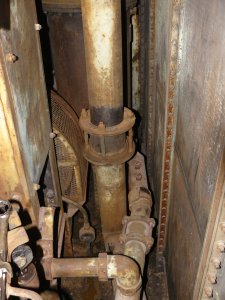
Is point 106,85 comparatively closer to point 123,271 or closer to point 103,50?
point 103,50

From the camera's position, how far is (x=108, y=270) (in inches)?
93.9

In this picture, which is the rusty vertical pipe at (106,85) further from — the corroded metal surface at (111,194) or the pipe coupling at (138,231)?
the pipe coupling at (138,231)

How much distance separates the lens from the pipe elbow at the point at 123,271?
2.40m

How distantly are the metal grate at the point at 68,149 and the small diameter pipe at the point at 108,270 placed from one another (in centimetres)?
150

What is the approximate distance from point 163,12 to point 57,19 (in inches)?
51.8

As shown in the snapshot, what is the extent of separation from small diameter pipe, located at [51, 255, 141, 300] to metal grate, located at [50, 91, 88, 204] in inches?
59.1

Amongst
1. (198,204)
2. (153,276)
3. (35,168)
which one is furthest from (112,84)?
(153,276)

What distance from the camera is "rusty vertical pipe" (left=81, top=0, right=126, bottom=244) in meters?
2.41

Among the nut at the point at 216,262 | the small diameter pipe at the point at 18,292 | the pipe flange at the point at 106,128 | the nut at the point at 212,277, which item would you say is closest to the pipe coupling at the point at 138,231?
the pipe flange at the point at 106,128

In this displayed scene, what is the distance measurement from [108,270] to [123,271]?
0.13 meters

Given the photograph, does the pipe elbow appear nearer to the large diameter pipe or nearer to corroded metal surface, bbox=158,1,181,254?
corroded metal surface, bbox=158,1,181,254

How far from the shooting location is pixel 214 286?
1980 millimetres

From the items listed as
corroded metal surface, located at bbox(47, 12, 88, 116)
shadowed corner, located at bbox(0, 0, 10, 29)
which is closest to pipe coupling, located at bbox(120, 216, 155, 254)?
corroded metal surface, located at bbox(47, 12, 88, 116)

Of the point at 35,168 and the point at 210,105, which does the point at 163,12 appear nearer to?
the point at 210,105
